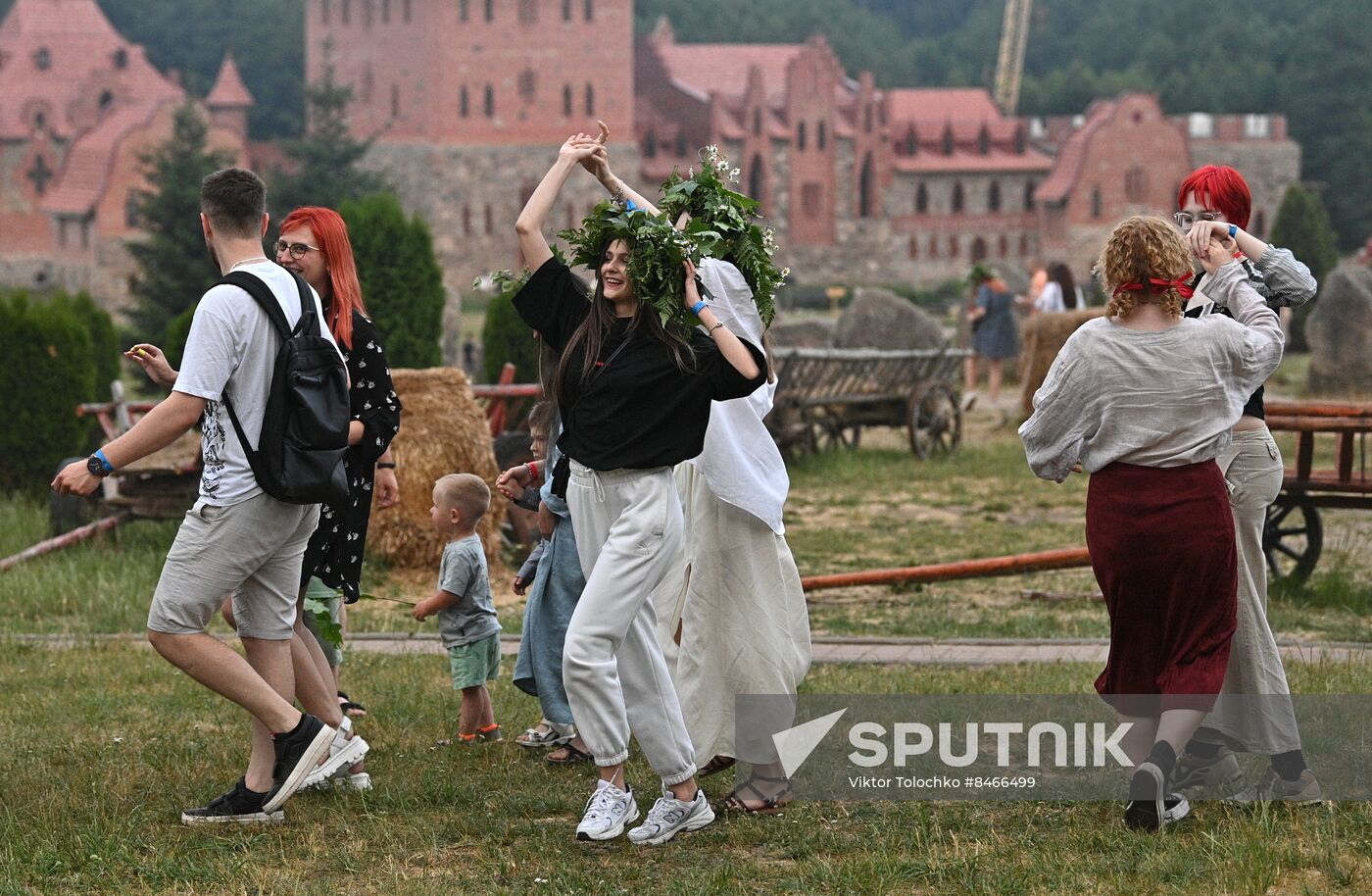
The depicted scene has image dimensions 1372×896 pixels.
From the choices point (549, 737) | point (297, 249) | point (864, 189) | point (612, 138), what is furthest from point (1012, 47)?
point (297, 249)

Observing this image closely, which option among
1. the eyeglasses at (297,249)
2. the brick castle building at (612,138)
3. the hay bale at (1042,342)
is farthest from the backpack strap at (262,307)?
the brick castle building at (612,138)

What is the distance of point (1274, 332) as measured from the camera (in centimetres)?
506

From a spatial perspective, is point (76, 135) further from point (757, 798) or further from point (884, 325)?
point (757, 798)

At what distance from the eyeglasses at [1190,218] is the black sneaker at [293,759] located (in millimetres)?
2822

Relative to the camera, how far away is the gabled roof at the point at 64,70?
70.4 m

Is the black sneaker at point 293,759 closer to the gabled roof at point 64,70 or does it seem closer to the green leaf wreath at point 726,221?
the green leaf wreath at point 726,221

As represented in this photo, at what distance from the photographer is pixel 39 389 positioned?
13406mm

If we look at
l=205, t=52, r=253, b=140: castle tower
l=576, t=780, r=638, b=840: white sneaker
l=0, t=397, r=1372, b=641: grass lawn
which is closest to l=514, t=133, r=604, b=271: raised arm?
l=576, t=780, r=638, b=840: white sneaker

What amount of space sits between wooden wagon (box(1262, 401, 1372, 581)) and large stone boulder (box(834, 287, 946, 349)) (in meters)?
14.5

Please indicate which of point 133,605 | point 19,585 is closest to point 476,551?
point 133,605

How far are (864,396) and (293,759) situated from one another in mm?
11860

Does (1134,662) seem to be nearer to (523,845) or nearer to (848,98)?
(523,845)

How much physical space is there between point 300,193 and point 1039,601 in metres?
45.2

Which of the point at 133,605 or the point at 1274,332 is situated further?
the point at 133,605
